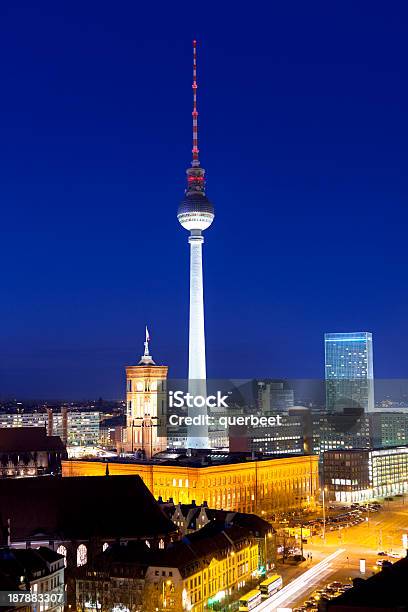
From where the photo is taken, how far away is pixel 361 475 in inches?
4503

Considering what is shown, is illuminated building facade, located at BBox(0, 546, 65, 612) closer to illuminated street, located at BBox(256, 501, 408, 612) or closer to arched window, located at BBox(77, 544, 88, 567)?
arched window, located at BBox(77, 544, 88, 567)

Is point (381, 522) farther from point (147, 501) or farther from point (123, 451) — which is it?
point (123, 451)

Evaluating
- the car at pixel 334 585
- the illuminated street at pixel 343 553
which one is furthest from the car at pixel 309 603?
the car at pixel 334 585

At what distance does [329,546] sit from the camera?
226 feet

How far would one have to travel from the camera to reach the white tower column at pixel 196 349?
436 feet

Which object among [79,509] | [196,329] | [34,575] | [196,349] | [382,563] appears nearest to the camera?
[34,575]

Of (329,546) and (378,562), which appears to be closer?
(378,562)

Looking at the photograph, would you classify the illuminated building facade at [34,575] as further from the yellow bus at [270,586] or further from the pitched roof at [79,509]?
the yellow bus at [270,586]

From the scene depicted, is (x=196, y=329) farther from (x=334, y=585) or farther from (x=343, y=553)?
(x=334, y=585)

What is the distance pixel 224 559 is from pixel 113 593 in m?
7.77

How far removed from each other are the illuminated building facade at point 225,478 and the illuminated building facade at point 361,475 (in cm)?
935

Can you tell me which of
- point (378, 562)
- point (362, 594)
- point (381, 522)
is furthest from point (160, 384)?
point (362, 594)

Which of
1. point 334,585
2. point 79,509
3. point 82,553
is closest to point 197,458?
point 79,509

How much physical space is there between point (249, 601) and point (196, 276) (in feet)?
284
